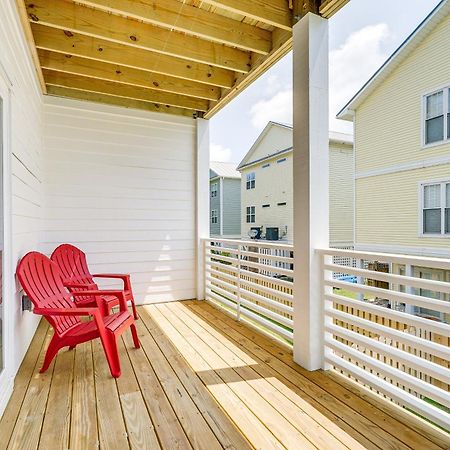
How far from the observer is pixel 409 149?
6.73m

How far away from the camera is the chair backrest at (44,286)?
7.55 ft

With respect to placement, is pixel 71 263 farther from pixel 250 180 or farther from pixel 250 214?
pixel 250 180

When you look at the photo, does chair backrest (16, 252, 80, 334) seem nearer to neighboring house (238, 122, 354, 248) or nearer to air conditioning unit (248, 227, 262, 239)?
neighboring house (238, 122, 354, 248)

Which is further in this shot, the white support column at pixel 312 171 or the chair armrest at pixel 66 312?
the white support column at pixel 312 171

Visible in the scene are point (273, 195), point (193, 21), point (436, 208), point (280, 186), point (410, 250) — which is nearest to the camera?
point (193, 21)

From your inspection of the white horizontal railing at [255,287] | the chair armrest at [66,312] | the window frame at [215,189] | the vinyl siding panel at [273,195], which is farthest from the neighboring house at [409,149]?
the window frame at [215,189]

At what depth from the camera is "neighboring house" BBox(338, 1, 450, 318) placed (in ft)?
19.7

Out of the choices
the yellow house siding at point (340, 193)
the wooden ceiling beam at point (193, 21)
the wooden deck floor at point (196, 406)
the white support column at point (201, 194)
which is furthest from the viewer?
the yellow house siding at point (340, 193)

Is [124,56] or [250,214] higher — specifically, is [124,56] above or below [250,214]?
above

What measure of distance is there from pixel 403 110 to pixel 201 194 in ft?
17.6

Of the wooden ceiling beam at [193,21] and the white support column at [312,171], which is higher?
the wooden ceiling beam at [193,21]

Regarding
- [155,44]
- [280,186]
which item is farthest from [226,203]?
[155,44]

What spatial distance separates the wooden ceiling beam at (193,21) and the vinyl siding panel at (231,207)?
1190cm

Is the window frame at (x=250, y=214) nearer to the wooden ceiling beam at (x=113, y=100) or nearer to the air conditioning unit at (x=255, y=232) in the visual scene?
the air conditioning unit at (x=255, y=232)
